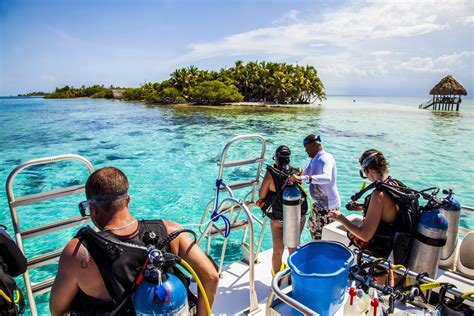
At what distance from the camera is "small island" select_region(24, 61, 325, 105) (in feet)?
200

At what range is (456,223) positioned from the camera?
3164 mm

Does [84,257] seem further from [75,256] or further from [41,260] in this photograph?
[41,260]

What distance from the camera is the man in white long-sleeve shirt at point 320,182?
3.65 m

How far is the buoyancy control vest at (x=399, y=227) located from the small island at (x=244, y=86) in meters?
57.2

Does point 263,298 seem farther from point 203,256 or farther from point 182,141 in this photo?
point 182,141

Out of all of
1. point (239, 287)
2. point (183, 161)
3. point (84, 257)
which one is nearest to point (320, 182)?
point (239, 287)

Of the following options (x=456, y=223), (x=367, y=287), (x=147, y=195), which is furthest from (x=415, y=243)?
(x=147, y=195)

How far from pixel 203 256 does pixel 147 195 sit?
8700 mm

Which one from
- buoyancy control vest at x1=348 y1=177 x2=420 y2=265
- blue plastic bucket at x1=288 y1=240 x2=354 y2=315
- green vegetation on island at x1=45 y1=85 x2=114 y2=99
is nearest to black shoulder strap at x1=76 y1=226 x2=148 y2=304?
blue plastic bucket at x1=288 y1=240 x2=354 y2=315

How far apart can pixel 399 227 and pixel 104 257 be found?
7.30 ft

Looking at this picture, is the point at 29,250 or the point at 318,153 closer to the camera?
the point at 318,153

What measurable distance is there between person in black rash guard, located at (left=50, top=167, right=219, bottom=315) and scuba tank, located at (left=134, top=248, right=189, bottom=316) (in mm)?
126

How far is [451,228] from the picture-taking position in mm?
3184

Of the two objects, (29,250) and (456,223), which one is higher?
(456,223)
